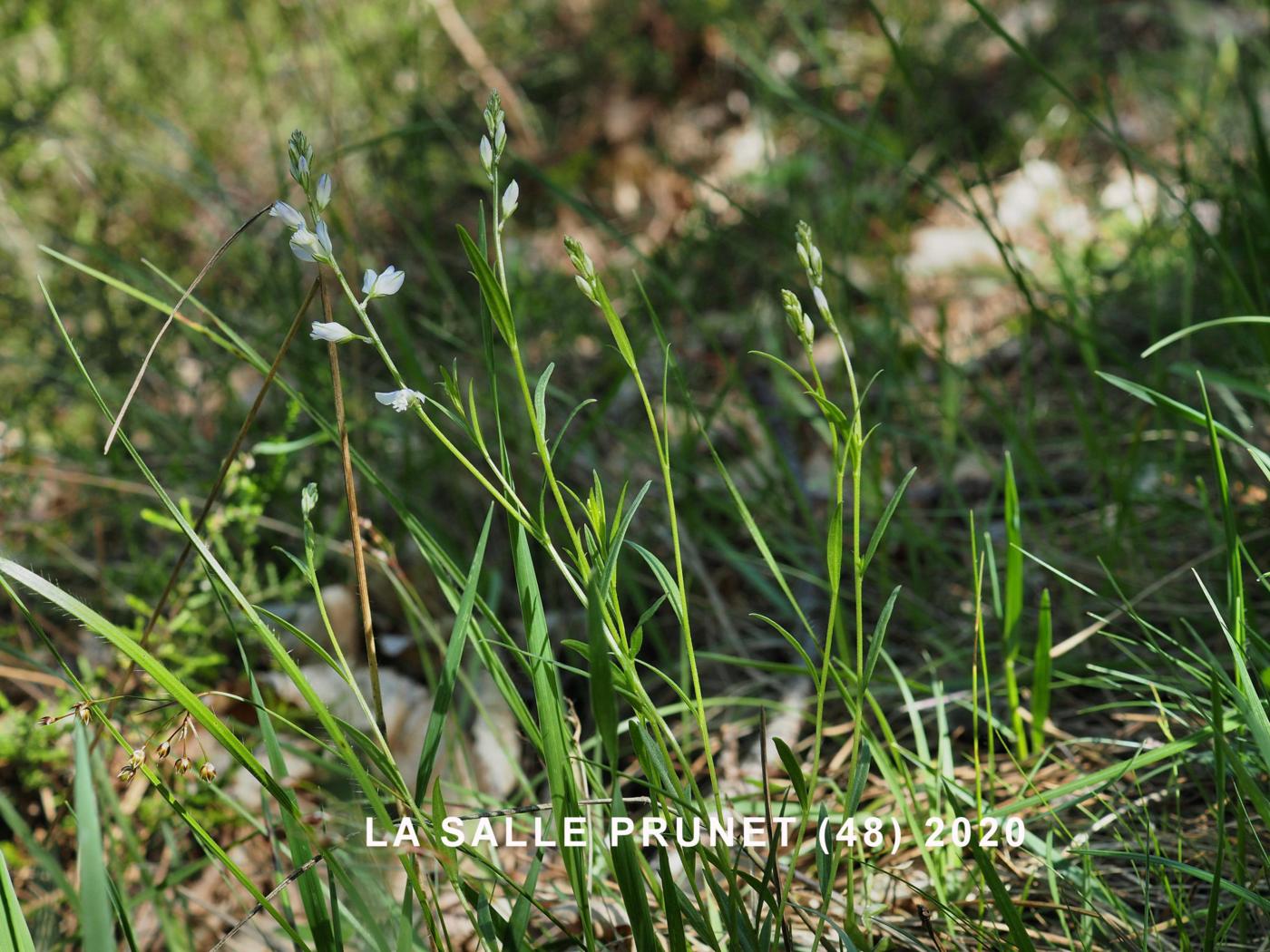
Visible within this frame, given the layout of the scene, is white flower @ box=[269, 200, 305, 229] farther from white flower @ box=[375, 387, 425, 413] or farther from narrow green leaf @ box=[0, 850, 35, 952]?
narrow green leaf @ box=[0, 850, 35, 952]

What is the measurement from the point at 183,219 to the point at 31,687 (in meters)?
1.79

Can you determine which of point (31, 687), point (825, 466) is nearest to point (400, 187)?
point (825, 466)

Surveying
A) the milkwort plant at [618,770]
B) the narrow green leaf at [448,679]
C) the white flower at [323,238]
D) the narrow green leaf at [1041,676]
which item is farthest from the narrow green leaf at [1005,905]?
the white flower at [323,238]

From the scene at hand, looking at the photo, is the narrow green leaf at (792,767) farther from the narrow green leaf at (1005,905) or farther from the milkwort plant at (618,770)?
the narrow green leaf at (1005,905)

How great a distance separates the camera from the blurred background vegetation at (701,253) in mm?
1465

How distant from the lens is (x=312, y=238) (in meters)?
0.69

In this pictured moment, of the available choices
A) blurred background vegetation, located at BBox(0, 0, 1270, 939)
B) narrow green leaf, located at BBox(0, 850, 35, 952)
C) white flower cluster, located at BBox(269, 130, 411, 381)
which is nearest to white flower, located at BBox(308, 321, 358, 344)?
white flower cluster, located at BBox(269, 130, 411, 381)

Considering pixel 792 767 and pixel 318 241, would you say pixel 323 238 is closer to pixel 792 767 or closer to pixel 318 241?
pixel 318 241

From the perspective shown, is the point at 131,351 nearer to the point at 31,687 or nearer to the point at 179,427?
the point at 179,427

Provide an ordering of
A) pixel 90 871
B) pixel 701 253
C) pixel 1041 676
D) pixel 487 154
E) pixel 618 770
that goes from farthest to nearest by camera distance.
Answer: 1. pixel 701 253
2. pixel 1041 676
3. pixel 618 770
4. pixel 487 154
5. pixel 90 871

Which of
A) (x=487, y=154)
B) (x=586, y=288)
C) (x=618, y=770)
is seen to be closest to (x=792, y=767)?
(x=618, y=770)

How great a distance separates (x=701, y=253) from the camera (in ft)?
8.40

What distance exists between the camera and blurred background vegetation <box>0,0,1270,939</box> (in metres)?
1.46

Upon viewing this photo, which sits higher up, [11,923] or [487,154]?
[487,154]
